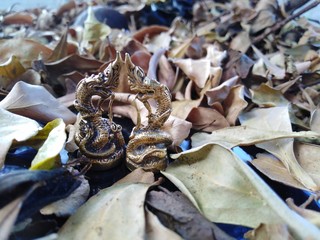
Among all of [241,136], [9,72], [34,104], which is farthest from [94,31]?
[241,136]

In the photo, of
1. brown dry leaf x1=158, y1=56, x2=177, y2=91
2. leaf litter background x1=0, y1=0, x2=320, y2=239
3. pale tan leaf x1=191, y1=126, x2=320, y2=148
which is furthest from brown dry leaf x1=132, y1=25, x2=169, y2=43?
pale tan leaf x1=191, y1=126, x2=320, y2=148

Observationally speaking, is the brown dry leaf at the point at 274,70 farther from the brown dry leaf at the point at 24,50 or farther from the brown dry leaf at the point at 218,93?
the brown dry leaf at the point at 24,50

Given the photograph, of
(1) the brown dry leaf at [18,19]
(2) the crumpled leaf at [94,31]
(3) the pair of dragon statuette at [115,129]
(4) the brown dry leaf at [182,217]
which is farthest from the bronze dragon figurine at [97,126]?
(1) the brown dry leaf at [18,19]

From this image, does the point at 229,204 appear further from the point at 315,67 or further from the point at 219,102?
the point at 315,67

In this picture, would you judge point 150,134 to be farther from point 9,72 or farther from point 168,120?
point 9,72

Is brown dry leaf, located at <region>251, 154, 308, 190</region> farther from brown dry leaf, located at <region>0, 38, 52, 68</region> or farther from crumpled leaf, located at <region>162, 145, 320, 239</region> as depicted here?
brown dry leaf, located at <region>0, 38, 52, 68</region>

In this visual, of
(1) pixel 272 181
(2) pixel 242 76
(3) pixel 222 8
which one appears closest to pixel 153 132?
(1) pixel 272 181
